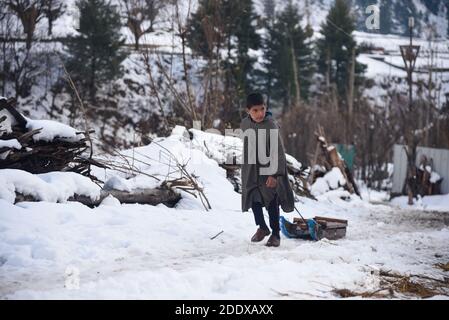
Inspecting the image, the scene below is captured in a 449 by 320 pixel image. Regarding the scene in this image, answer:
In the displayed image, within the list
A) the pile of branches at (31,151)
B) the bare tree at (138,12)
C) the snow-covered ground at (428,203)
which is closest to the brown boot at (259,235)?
the pile of branches at (31,151)

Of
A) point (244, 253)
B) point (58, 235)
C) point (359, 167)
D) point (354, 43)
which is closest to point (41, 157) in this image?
point (58, 235)

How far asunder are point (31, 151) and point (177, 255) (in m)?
2.52

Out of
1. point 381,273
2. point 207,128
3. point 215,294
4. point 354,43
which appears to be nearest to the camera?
point 215,294

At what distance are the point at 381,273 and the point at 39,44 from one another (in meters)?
28.0

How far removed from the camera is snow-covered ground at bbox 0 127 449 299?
3.75 m

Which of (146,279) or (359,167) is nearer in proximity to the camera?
(146,279)

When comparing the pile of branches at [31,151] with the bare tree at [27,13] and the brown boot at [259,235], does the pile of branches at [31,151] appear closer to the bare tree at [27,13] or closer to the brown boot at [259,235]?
the brown boot at [259,235]

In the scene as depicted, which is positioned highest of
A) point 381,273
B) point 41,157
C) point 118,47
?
point 118,47

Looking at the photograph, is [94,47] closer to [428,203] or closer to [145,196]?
[428,203]

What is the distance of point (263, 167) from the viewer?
19.0ft

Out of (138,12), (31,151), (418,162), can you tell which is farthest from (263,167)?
(138,12)

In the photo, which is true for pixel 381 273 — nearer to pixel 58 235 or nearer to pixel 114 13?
pixel 58 235

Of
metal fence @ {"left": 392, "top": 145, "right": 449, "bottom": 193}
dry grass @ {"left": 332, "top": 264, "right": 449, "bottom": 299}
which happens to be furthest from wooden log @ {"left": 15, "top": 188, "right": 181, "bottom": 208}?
metal fence @ {"left": 392, "top": 145, "right": 449, "bottom": 193}

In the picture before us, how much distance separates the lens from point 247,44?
1248 inches
